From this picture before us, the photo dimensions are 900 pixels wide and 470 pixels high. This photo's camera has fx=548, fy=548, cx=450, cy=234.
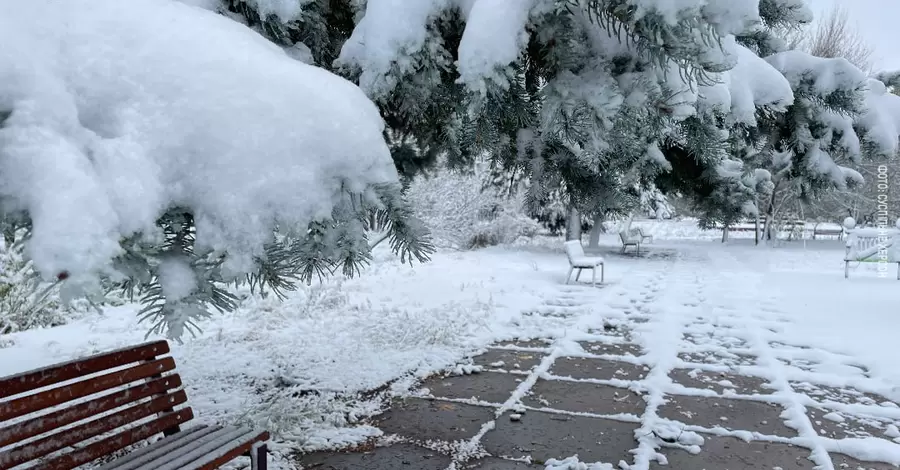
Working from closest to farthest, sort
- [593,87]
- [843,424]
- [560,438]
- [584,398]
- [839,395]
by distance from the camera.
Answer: [593,87] → [560,438] → [843,424] → [584,398] → [839,395]

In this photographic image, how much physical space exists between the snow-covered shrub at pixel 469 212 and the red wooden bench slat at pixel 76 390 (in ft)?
43.4

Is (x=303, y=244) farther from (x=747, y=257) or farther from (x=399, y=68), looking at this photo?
(x=747, y=257)

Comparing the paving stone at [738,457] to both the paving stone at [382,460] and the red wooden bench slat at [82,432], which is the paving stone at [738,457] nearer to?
the paving stone at [382,460]

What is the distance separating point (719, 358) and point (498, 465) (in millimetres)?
3030

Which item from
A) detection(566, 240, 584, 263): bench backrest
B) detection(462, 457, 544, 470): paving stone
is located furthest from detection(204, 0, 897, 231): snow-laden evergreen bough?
detection(566, 240, 584, 263): bench backrest

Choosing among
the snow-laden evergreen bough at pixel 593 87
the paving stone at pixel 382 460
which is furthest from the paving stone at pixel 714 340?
the paving stone at pixel 382 460

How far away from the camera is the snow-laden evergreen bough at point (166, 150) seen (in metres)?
0.88

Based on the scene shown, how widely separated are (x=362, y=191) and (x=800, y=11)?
9.44 ft

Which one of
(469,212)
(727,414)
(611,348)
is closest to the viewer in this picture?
(727,414)

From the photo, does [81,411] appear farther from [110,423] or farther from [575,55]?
[575,55]

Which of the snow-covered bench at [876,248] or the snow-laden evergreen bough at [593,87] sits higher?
the snow-laden evergreen bough at [593,87]

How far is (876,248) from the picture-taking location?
9984 mm

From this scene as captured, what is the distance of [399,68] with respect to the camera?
1701 mm

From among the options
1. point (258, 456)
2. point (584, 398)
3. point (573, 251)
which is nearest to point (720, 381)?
point (584, 398)
